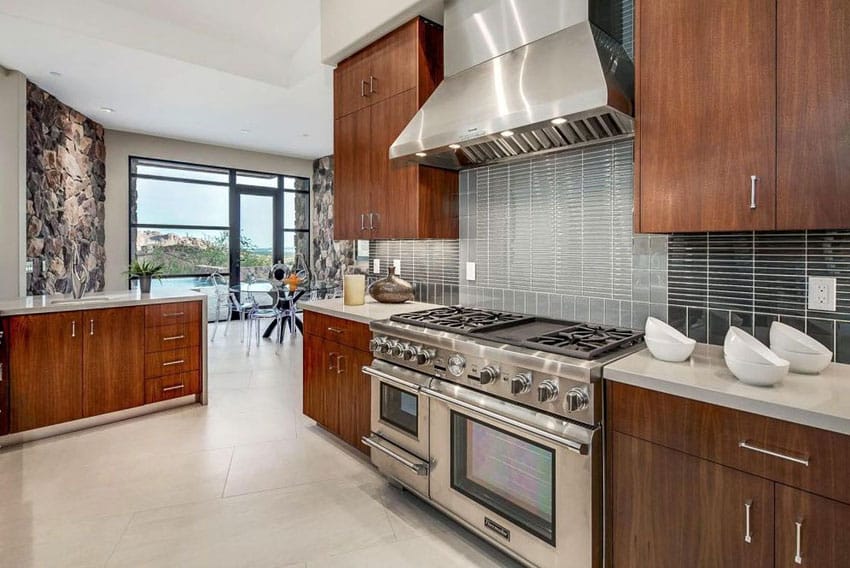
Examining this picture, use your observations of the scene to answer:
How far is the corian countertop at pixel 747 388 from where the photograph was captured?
3.82 ft

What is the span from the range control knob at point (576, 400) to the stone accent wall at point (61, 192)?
5283mm

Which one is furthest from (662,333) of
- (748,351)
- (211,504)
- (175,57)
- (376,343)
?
(175,57)

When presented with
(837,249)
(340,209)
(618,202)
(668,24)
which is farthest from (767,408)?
(340,209)

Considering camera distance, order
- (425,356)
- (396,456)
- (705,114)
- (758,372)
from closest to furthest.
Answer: (758,372) < (705,114) < (425,356) < (396,456)

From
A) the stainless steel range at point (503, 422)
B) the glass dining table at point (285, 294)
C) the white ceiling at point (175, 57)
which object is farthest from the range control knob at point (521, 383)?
the glass dining table at point (285, 294)

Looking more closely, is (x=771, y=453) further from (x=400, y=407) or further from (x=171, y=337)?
(x=171, y=337)

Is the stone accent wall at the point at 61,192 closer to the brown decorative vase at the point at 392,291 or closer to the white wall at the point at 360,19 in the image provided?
the white wall at the point at 360,19

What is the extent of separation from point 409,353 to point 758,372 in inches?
54.2

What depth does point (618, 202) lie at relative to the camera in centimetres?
215

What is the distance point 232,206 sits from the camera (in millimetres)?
7805

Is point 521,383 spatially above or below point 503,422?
above

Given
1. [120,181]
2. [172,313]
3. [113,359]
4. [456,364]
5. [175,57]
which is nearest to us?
[456,364]

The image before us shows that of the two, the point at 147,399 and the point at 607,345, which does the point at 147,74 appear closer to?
the point at 147,399

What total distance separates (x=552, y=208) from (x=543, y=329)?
0.67 m
